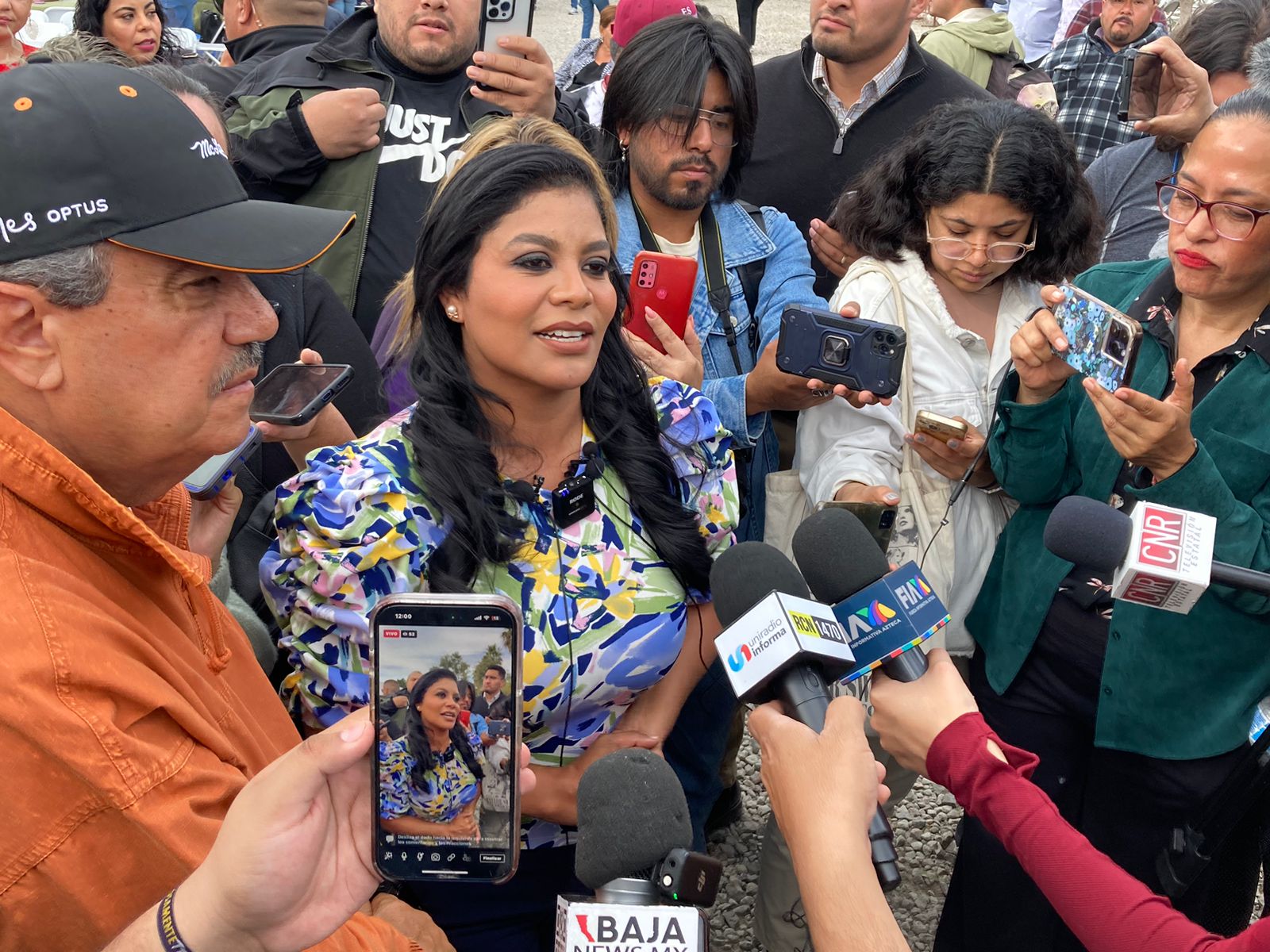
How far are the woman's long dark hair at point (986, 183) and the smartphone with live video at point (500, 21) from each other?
1200mm

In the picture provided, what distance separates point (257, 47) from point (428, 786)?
403 centimetres

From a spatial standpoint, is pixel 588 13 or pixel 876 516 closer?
pixel 876 516

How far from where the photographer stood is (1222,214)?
2527mm

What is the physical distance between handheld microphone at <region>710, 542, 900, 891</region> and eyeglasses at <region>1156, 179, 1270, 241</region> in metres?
1.44

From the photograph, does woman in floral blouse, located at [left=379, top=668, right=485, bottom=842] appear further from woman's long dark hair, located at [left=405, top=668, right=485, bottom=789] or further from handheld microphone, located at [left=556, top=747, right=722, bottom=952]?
handheld microphone, located at [left=556, top=747, right=722, bottom=952]

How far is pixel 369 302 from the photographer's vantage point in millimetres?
3467

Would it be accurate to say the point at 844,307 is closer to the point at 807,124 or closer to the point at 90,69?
the point at 807,124

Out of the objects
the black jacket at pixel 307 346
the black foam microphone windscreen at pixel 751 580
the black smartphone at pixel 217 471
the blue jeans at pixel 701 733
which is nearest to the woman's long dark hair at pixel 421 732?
the black foam microphone windscreen at pixel 751 580

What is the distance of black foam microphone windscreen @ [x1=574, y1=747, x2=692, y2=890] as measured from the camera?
151 centimetres

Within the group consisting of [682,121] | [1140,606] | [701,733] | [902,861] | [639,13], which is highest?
[639,13]

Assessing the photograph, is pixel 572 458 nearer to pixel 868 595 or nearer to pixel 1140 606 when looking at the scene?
pixel 868 595

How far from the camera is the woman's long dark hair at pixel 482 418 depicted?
2.23 m

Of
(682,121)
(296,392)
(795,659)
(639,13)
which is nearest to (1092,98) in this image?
(639,13)

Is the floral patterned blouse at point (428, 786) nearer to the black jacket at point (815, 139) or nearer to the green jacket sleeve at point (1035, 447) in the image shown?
the green jacket sleeve at point (1035, 447)
